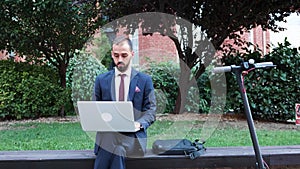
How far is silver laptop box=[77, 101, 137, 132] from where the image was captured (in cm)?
190

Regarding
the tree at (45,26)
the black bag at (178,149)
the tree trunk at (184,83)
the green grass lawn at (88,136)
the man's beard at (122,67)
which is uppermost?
the tree at (45,26)

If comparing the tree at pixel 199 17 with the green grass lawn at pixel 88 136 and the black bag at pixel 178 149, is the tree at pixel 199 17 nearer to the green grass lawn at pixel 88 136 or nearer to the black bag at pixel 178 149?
the green grass lawn at pixel 88 136

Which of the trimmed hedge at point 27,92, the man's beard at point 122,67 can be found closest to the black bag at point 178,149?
the man's beard at point 122,67

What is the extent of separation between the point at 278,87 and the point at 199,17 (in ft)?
5.23

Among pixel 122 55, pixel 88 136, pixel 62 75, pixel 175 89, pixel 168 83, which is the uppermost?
pixel 122 55

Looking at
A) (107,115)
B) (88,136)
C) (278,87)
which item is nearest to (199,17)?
(278,87)

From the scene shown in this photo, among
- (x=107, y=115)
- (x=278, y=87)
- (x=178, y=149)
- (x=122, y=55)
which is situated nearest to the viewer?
(x=107, y=115)

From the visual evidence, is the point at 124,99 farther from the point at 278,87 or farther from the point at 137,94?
the point at 278,87

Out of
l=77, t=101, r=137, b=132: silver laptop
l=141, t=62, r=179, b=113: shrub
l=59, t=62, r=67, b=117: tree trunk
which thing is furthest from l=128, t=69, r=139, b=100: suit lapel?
l=59, t=62, r=67, b=117: tree trunk

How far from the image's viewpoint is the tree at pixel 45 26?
15.1 ft

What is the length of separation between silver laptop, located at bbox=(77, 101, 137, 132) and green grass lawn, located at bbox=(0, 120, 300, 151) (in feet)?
3.12

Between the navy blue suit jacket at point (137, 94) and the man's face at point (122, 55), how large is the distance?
79 millimetres

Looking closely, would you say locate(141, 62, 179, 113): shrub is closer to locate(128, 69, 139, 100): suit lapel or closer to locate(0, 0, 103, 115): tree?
locate(0, 0, 103, 115): tree

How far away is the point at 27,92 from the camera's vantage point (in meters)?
5.41
